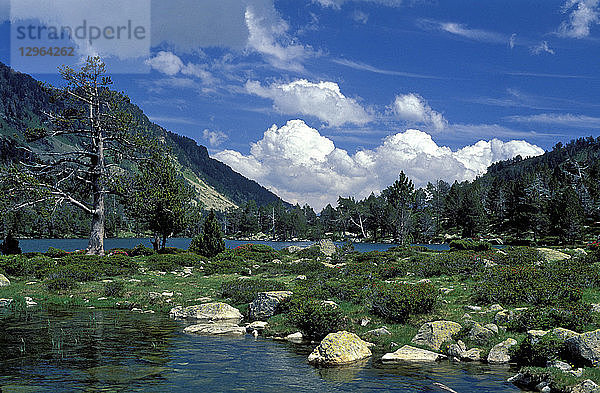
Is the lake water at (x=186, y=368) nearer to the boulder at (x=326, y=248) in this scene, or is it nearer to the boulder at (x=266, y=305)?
the boulder at (x=266, y=305)

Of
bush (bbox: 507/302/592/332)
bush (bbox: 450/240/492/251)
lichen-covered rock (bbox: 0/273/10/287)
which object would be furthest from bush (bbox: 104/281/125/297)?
bush (bbox: 450/240/492/251)

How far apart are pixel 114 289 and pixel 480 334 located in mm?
23878

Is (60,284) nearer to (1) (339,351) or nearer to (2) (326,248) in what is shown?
(1) (339,351)

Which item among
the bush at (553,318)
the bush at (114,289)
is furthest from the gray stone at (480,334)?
the bush at (114,289)

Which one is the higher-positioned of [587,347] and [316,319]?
[587,347]

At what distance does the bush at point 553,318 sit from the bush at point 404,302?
392cm

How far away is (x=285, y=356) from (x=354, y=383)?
387cm

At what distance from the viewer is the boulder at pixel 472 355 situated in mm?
15228

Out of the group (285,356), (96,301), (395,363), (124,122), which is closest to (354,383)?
(395,363)

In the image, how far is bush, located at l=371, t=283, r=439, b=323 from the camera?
64.2 feet

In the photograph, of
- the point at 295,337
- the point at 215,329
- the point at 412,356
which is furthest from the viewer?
the point at 215,329

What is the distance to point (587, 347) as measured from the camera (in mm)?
12648

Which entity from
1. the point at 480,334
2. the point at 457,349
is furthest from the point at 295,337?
the point at 480,334

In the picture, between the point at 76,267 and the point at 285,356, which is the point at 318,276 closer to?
the point at 285,356
